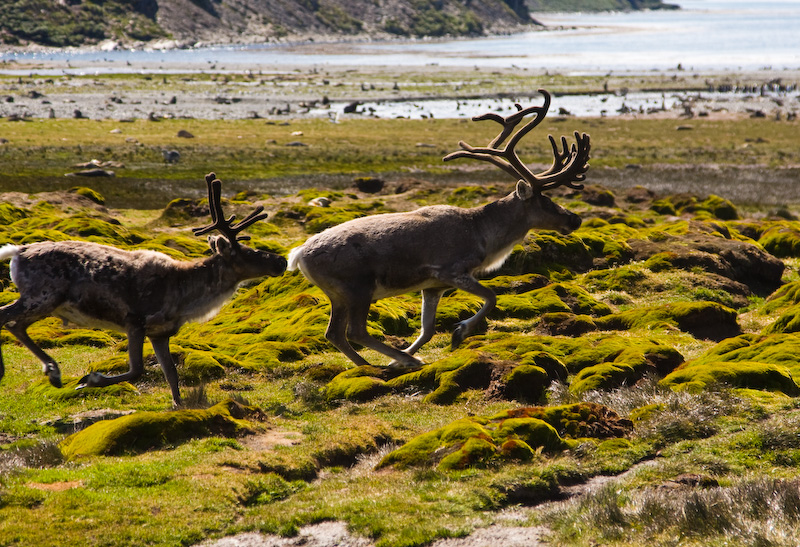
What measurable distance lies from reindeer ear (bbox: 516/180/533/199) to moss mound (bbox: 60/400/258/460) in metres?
7.19

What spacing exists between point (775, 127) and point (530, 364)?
75.2m

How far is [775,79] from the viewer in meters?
131

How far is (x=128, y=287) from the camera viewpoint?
12.8m

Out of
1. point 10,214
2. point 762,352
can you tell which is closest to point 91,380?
point 762,352

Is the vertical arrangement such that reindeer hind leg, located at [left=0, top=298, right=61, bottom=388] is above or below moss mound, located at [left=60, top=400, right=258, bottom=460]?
above

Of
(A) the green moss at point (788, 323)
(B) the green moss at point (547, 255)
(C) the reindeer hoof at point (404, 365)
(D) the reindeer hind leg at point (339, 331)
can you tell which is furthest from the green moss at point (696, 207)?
(D) the reindeer hind leg at point (339, 331)

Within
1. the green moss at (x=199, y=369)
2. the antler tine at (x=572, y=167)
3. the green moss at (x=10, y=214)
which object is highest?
the antler tine at (x=572, y=167)

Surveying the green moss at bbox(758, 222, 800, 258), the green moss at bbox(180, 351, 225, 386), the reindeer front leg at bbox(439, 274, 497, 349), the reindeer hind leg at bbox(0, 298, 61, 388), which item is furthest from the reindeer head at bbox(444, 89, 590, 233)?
the green moss at bbox(758, 222, 800, 258)

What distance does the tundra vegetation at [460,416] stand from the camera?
8508 millimetres

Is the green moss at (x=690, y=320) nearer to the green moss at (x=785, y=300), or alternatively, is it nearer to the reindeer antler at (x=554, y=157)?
the green moss at (x=785, y=300)

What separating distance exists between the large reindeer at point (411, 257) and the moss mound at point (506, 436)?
3640 millimetres

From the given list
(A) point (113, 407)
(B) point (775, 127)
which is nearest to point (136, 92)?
(B) point (775, 127)

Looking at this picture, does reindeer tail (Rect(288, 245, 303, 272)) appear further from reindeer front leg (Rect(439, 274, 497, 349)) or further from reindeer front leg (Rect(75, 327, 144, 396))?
reindeer front leg (Rect(75, 327, 144, 396))

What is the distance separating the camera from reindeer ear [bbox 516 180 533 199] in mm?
15516
